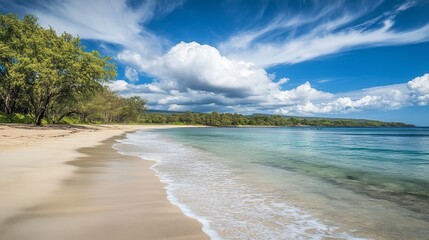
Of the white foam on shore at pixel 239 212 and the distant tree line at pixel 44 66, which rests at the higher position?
the distant tree line at pixel 44 66

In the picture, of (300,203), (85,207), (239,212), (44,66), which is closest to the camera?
(85,207)

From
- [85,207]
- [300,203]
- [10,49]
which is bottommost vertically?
[300,203]

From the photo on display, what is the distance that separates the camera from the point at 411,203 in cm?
753

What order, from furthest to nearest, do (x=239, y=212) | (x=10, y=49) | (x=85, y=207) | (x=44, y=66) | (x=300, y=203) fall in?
(x=10, y=49), (x=44, y=66), (x=300, y=203), (x=239, y=212), (x=85, y=207)

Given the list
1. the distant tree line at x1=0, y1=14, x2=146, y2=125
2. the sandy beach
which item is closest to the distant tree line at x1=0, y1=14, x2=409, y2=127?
the distant tree line at x1=0, y1=14, x2=146, y2=125

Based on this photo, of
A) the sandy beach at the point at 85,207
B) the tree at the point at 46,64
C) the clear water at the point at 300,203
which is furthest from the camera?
the tree at the point at 46,64

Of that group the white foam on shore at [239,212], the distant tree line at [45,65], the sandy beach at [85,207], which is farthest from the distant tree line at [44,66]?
the white foam on shore at [239,212]

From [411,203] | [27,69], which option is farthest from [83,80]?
[411,203]

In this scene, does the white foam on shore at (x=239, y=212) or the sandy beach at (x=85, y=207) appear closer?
the sandy beach at (x=85, y=207)

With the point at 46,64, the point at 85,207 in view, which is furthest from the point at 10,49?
the point at 85,207

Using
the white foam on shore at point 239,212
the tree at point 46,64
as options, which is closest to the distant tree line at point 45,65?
the tree at point 46,64

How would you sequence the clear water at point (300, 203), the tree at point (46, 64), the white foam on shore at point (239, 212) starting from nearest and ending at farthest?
the white foam on shore at point (239, 212) → the clear water at point (300, 203) → the tree at point (46, 64)

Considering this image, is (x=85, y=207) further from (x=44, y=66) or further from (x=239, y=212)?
(x=44, y=66)

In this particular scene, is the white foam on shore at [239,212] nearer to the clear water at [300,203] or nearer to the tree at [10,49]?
the clear water at [300,203]
